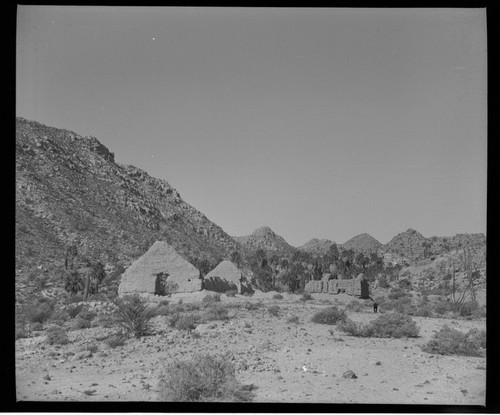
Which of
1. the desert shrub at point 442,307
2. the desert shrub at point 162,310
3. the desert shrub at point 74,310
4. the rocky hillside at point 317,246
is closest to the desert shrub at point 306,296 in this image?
the rocky hillside at point 317,246

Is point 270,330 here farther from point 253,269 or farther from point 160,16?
point 160,16

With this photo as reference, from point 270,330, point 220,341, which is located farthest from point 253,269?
point 220,341

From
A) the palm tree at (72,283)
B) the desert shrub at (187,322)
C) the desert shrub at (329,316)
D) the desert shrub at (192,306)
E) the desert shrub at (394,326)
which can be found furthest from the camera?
the desert shrub at (192,306)

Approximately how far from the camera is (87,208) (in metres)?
11.0

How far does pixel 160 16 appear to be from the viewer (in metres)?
8.84

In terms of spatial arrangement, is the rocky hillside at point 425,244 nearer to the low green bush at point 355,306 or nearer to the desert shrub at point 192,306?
the low green bush at point 355,306

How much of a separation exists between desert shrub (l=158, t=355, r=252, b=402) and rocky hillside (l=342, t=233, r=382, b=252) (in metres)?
4.01

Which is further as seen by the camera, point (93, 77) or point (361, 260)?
point (361, 260)

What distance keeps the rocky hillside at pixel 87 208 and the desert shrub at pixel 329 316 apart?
230cm

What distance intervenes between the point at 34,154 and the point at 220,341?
4.65 meters

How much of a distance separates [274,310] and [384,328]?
89.0 inches

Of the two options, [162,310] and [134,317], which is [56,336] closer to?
[134,317]

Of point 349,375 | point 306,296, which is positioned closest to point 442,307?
point 349,375

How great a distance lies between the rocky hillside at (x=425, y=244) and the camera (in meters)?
9.38
